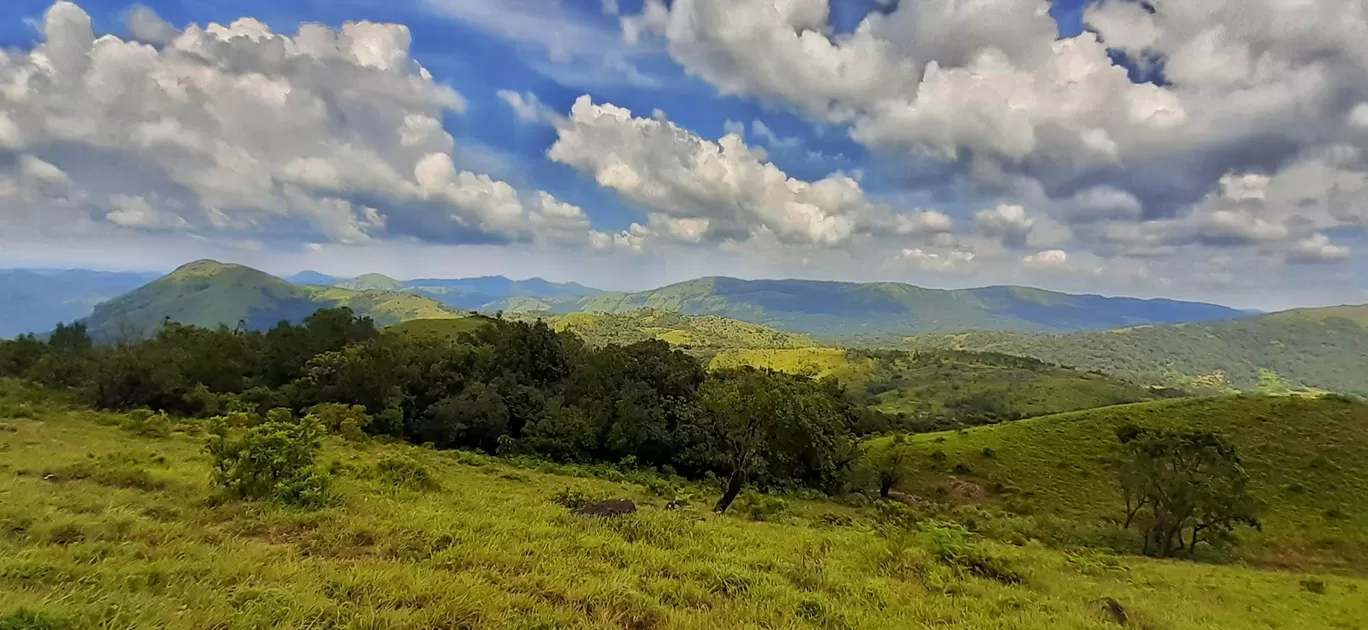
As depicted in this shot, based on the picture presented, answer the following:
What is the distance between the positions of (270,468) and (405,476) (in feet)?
19.7

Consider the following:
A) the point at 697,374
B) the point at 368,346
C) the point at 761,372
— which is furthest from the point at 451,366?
the point at 761,372

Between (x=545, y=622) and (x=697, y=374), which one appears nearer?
(x=545, y=622)

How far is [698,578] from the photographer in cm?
1072

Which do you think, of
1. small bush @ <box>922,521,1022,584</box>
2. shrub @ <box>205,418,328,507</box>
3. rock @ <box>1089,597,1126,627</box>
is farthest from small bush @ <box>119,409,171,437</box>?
rock @ <box>1089,597,1126,627</box>

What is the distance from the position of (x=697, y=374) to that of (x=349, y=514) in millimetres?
52035

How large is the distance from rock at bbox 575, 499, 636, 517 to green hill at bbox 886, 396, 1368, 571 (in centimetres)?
4092

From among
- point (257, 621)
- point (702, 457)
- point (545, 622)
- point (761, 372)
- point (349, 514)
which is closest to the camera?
point (257, 621)

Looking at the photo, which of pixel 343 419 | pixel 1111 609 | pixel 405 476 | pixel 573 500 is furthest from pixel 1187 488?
pixel 343 419

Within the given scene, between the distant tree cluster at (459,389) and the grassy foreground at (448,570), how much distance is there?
895 inches

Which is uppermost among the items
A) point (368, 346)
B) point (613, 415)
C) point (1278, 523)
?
point (368, 346)

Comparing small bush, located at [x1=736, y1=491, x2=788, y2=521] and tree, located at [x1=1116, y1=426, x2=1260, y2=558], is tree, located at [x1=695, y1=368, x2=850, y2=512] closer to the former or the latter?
small bush, located at [x1=736, y1=491, x2=788, y2=521]

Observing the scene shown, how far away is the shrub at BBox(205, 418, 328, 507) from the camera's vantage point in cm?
1359

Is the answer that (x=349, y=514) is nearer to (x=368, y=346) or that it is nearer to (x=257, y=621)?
(x=257, y=621)

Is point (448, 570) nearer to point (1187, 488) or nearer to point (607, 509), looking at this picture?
point (607, 509)
